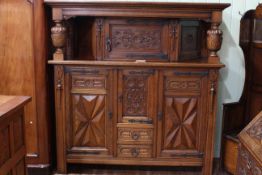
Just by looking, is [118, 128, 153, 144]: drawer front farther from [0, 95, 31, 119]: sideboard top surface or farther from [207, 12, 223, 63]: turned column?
[0, 95, 31, 119]: sideboard top surface

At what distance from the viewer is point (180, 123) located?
2846 millimetres

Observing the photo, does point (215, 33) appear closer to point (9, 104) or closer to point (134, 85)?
point (134, 85)

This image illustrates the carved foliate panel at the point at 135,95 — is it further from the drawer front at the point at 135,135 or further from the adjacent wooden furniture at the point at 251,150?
the adjacent wooden furniture at the point at 251,150

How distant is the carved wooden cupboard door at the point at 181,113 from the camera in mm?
2758

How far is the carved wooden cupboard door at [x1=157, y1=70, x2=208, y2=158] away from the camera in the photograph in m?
2.76

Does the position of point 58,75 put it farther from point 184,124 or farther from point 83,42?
point 184,124

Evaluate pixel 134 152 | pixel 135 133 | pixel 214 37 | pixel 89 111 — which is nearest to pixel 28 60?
pixel 89 111

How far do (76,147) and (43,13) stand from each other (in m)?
1.18

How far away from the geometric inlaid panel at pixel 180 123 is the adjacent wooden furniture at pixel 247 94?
1.20 feet

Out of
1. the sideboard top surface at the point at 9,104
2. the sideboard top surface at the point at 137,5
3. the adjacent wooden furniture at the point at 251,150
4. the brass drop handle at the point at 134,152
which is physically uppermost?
the sideboard top surface at the point at 137,5

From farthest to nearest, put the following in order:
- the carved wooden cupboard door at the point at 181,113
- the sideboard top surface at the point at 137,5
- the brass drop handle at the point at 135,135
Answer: the brass drop handle at the point at 135,135, the carved wooden cupboard door at the point at 181,113, the sideboard top surface at the point at 137,5

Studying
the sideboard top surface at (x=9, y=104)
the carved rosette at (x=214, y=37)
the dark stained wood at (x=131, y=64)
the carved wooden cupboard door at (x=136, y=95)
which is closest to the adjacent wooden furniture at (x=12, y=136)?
the sideboard top surface at (x=9, y=104)

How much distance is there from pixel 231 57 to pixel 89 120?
4.85 ft

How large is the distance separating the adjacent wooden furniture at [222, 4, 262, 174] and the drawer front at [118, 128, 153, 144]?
2.33ft
